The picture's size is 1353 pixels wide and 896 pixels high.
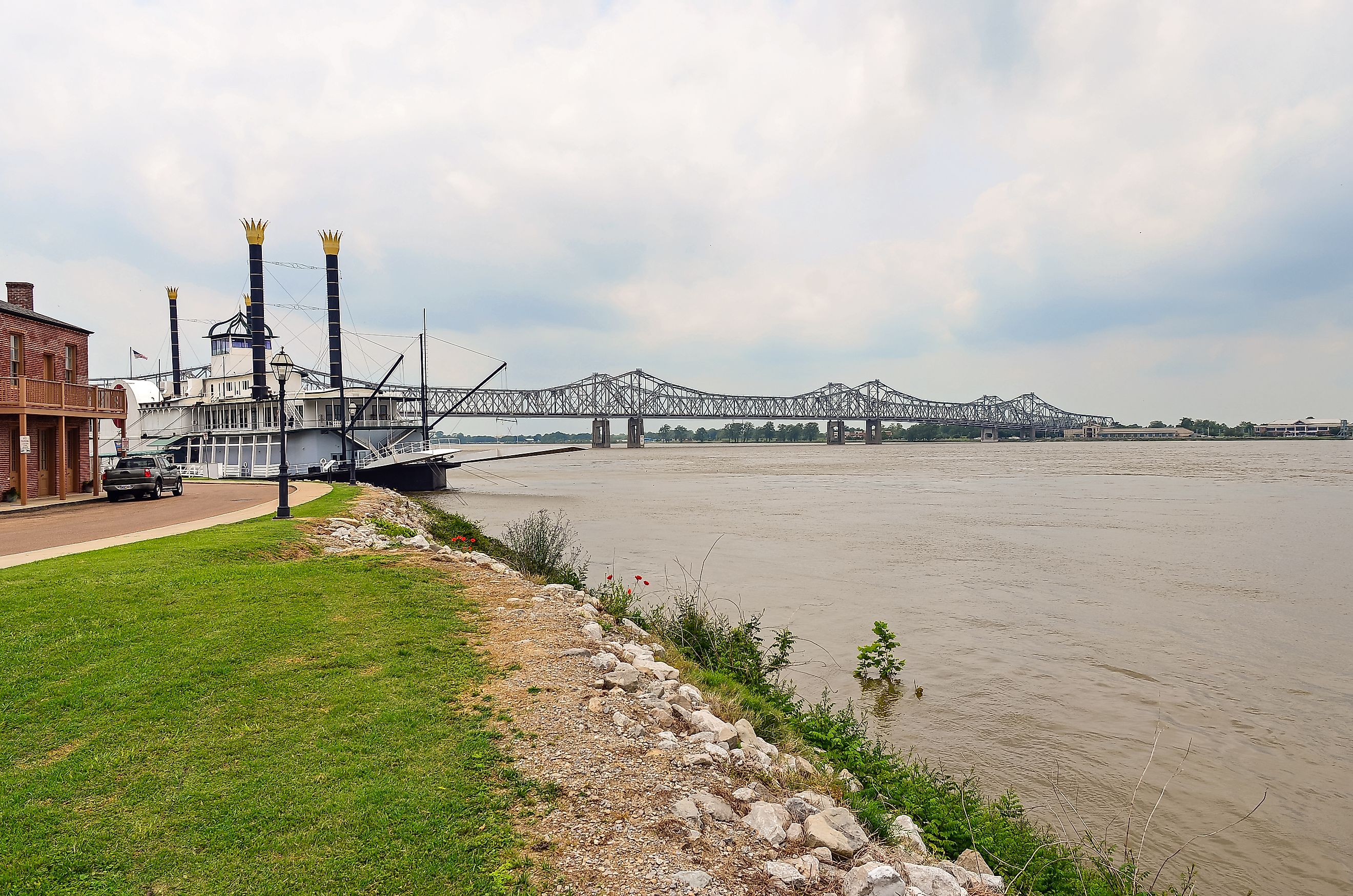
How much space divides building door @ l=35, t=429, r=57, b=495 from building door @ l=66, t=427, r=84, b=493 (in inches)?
20.8

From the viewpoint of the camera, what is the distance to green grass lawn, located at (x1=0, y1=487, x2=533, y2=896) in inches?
173

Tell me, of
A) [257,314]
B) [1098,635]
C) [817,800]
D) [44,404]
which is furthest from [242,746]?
[257,314]

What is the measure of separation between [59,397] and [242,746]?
997 inches

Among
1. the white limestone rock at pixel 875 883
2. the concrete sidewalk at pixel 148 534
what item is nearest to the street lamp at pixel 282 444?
the concrete sidewalk at pixel 148 534

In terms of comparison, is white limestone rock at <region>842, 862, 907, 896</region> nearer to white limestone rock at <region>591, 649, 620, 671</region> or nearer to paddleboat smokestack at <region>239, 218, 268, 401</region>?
white limestone rock at <region>591, 649, 620, 671</region>

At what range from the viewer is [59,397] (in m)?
23.9

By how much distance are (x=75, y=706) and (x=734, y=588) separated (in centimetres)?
1292

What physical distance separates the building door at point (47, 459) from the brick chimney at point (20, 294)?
6254 millimetres

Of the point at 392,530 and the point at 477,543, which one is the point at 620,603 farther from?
the point at 392,530

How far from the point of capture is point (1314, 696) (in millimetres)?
10531

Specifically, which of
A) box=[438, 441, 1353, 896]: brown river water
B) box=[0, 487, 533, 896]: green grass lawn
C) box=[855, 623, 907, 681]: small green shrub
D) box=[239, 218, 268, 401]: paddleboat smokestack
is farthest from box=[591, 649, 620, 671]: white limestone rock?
box=[239, 218, 268, 401]: paddleboat smokestack

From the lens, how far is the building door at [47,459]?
24562mm

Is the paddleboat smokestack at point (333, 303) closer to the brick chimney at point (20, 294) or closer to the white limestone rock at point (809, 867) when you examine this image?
the brick chimney at point (20, 294)

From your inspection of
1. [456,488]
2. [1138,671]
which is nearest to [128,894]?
[1138,671]
